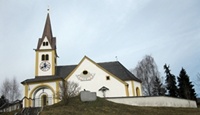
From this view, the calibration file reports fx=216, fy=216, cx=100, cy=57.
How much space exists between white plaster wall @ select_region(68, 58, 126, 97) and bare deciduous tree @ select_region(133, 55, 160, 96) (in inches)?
617

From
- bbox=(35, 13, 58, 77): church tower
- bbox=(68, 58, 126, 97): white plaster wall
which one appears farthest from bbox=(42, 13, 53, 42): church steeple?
bbox=(68, 58, 126, 97): white plaster wall

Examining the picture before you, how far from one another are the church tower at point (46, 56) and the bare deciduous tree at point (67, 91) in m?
6.54

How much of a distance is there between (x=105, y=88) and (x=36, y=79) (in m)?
10.9

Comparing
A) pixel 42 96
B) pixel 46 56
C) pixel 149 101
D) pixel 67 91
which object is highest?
pixel 46 56

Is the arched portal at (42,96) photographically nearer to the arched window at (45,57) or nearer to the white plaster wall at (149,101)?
the arched window at (45,57)

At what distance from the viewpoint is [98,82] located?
109ft

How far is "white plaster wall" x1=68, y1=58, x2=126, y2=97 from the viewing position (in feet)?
107

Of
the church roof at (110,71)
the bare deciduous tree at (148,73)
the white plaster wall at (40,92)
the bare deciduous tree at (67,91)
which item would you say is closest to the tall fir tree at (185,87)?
the bare deciduous tree at (148,73)

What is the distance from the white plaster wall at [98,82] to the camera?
3250 centimetres

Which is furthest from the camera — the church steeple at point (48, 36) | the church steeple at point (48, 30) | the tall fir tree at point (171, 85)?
the tall fir tree at point (171, 85)

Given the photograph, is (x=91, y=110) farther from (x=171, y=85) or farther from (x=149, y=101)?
(x=171, y=85)

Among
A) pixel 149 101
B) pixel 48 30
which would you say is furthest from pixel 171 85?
pixel 48 30

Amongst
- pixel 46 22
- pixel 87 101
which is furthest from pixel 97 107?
pixel 46 22

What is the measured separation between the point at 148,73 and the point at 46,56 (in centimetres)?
2226
